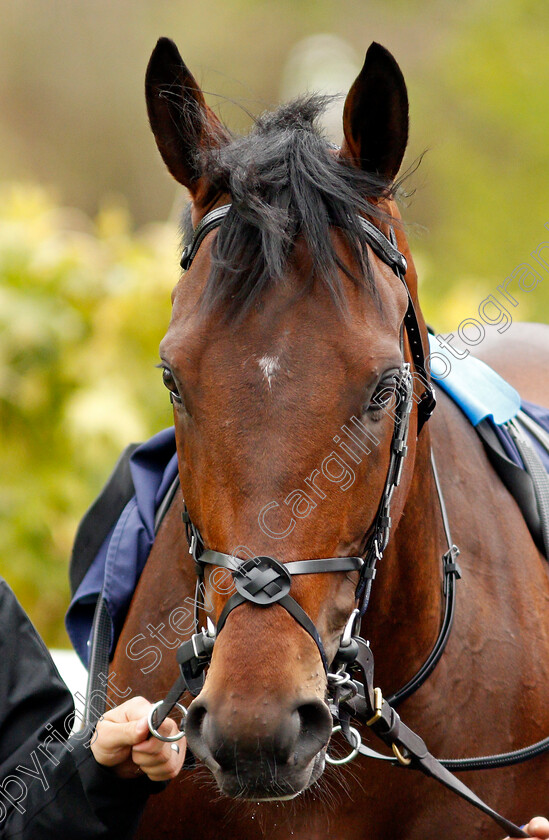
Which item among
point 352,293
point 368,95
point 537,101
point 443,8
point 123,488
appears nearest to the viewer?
point 352,293

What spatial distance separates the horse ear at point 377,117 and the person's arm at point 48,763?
4.22 ft

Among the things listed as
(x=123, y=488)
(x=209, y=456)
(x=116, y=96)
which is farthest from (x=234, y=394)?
(x=116, y=96)

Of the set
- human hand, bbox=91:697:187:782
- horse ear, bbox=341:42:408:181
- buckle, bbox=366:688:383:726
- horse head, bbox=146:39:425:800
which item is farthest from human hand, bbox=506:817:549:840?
horse ear, bbox=341:42:408:181

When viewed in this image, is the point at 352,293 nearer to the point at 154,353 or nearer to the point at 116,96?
the point at 154,353

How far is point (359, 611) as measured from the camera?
1.90 m

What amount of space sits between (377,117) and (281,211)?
39 centimetres

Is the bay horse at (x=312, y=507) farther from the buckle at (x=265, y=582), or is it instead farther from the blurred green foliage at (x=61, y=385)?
the blurred green foliage at (x=61, y=385)

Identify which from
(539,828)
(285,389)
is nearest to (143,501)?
(285,389)

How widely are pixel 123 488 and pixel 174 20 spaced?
14935 millimetres

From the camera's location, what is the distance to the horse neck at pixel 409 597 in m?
2.21

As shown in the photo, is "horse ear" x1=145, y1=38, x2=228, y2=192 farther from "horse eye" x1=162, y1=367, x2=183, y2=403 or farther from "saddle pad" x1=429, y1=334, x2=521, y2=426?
"saddle pad" x1=429, y1=334, x2=521, y2=426

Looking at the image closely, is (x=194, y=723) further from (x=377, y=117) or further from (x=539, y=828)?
(x=377, y=117)

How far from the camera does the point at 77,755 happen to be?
6.33ft

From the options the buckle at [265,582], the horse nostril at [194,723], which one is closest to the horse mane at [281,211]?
the buckle at [265,582]
